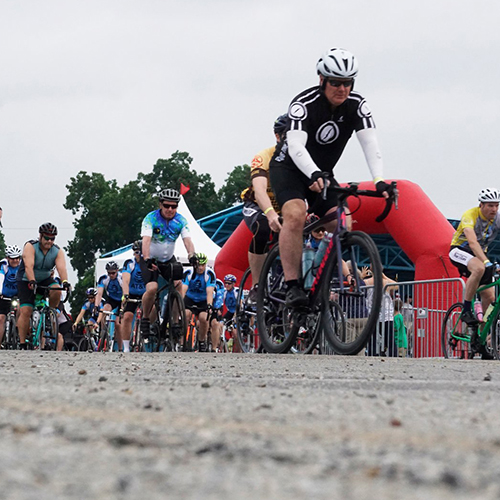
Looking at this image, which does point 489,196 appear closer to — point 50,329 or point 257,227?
point 257,227

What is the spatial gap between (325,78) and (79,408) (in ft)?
15.0

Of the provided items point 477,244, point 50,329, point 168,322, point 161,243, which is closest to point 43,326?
point 50,329

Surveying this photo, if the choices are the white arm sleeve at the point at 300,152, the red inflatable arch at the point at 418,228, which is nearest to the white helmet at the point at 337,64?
the white arm sleeve at the point at 300,152

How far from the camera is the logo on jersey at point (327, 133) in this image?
6.58m

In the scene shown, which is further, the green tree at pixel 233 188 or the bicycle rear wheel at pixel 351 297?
the green tree at pixel 233 188

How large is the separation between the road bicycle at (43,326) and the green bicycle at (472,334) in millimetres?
5055

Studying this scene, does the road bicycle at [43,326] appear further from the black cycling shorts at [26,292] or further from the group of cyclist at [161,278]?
the group of cyclist at [161,278]

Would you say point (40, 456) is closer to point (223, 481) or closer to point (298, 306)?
point (223, 481)

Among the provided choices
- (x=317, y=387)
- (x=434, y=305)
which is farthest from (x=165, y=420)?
(x=434, y=305)

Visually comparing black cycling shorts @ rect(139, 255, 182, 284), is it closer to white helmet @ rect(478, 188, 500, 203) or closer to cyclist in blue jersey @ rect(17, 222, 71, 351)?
cyclist in blue jersey @ rect(17, 222, 71, 351)

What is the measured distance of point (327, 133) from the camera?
6.62 m

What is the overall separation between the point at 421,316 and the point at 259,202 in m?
5.60

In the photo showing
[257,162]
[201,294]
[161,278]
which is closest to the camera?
[257,162]

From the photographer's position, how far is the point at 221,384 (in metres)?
3.06
